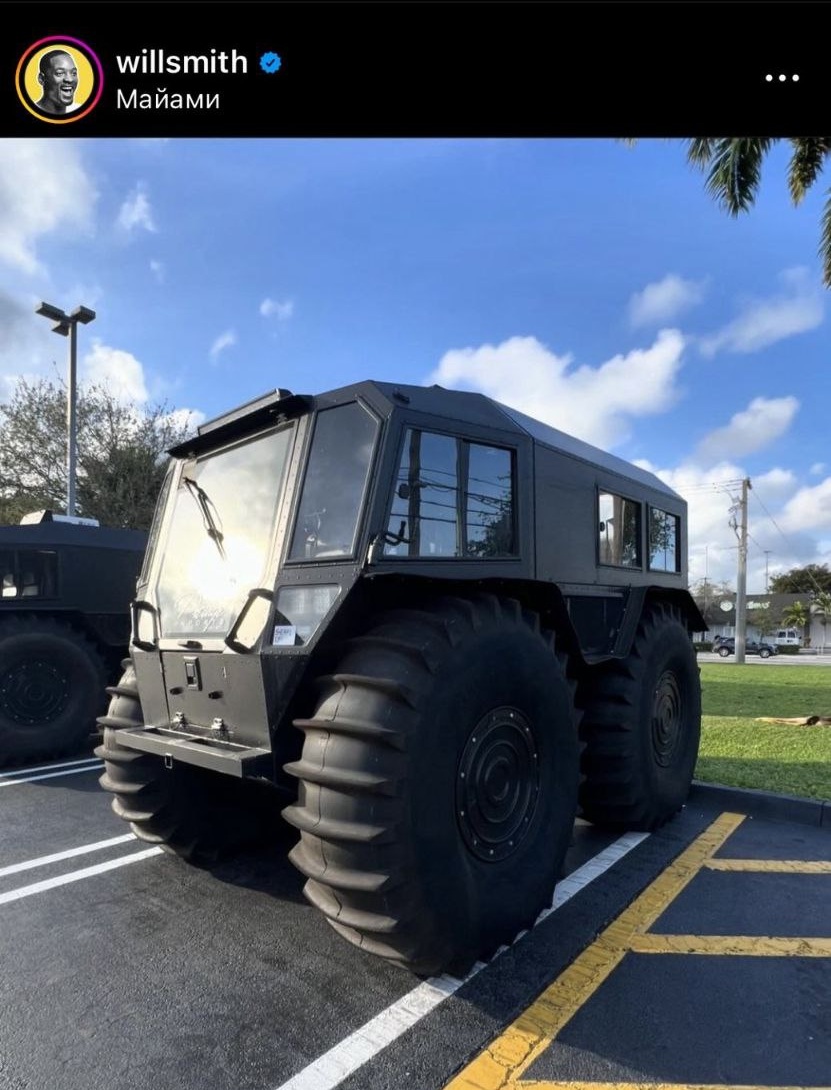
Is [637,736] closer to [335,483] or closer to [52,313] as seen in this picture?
[335,483]

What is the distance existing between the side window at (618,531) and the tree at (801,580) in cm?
7839

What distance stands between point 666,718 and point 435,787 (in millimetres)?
3047

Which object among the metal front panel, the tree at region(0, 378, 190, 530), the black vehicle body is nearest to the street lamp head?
the tree at region(0, 378, 190, 530)

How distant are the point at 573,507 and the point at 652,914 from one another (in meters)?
2.38

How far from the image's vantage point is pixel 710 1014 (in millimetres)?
2674

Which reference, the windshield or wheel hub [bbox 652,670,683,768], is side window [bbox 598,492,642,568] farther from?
the windshield

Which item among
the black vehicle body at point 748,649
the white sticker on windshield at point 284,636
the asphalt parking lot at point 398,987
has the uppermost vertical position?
the white sticker on windshield at point 284,636

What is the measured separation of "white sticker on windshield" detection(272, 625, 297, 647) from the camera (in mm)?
2980

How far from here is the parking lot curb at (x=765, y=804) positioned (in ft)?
16.3

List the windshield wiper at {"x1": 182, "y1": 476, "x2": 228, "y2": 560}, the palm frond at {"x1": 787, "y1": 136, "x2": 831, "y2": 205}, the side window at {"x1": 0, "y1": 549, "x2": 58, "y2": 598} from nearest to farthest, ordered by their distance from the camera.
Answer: the windshield wiper at {"x1": 182, "y1": 476, "x2": 228, "y2": 560} < the side window at {"x1": 0, "y1": 549, "x2": 58, "y2": 598} < the palm frond at {"x1": 787, "y1": 136, "x2": 831, "y2": 205}

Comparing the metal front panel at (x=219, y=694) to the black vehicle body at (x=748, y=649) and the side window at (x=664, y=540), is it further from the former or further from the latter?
the black vehicle body at (x=748, y=649)

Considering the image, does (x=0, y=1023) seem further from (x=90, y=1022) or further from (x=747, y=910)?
(x=747, y=910)
